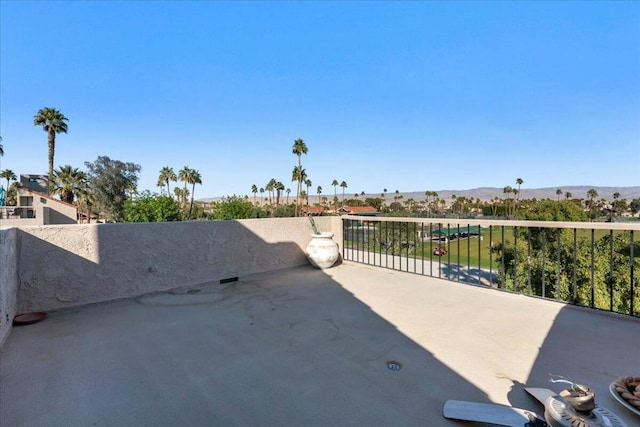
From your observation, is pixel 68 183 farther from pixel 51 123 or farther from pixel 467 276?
pixel 467 276

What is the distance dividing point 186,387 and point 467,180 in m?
40.0

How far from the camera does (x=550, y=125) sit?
1590 cm

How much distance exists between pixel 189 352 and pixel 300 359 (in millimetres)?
832

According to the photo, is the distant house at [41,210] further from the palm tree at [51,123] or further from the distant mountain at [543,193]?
the distant mountain at [543,193]

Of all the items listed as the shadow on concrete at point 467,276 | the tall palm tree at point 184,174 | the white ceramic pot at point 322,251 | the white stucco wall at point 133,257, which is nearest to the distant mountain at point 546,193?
the shadow on concrete at point 467,276

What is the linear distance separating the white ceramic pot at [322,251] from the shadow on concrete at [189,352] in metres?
0.92

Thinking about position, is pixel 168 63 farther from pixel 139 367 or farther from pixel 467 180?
pixel 467 180

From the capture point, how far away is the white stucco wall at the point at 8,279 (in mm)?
2275

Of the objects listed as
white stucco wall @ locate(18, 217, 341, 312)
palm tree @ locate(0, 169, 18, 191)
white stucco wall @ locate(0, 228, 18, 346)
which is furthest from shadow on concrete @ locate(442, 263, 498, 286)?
palm tree @ locate(0, 169, 18, 191)

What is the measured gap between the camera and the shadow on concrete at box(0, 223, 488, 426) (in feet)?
4.84

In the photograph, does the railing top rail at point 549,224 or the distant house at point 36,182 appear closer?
the railing top rail at point 549,224

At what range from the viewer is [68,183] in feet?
77.3

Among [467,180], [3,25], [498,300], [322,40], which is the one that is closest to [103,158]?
[3,25]

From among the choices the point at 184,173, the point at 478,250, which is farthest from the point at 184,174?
the point at 478,250
